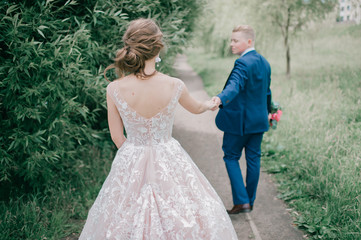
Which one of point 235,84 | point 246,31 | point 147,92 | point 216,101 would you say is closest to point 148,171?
point 147,92

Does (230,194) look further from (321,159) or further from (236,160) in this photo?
(321,159)

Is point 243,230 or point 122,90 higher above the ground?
point 122,90

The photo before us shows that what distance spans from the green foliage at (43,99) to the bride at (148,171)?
1382mm

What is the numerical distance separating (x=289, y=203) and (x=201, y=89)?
33.2 ft

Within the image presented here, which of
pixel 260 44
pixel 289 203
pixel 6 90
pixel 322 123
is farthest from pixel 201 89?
pixel 6 90

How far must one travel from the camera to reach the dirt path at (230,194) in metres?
3.64

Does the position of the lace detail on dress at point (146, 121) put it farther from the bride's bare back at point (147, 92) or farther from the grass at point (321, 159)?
the grass at point (321, 159)

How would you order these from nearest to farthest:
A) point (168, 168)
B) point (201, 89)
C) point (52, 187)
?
point (168, 168)
point (52, 187)
point (201, 89)

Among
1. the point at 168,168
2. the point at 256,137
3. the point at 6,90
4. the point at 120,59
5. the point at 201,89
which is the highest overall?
the point at 120,59

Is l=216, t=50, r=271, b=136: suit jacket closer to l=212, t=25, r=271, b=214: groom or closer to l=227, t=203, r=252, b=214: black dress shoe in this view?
l=212, t=25, r=271, b=214: groom

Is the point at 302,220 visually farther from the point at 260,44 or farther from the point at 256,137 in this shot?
the point at 260,44

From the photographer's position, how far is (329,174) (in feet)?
13.6

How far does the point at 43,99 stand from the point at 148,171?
185 cm

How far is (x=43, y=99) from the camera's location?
3.53m
